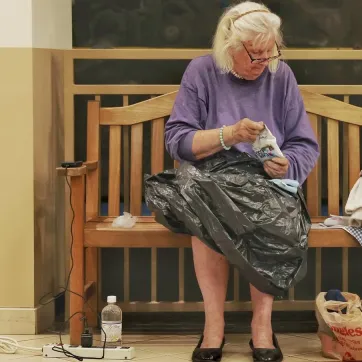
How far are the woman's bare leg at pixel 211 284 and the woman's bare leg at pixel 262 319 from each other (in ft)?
0.42

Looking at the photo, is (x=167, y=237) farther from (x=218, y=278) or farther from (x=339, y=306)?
(x=339, y=306)

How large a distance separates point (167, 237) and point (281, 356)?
62 cm

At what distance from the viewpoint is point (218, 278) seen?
3416 mm

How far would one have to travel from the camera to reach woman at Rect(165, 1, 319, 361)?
3408 mm

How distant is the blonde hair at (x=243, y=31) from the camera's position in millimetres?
3430

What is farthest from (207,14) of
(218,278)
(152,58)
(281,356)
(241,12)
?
(281,356)

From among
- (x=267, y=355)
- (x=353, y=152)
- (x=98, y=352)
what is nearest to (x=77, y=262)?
(x=98, y=352)

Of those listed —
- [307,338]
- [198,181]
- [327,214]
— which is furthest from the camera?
[327,214]

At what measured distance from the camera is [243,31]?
3439mm

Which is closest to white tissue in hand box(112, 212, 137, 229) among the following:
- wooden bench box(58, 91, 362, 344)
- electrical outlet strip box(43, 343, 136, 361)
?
wooden bench box(58, 91, 362, 344)

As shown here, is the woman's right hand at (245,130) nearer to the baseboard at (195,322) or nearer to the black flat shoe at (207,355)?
the black flat shoe at (207,355)

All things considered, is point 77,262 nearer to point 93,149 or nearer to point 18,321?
point 18,321

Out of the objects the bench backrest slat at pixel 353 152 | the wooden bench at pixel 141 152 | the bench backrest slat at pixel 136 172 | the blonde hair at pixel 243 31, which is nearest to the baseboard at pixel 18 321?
the wooden bench at pixel 141 152

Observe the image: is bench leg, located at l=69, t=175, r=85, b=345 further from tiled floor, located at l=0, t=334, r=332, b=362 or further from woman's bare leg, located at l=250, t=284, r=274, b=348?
woman's bare leg, located at l=250, t=284, r=274, b=348
